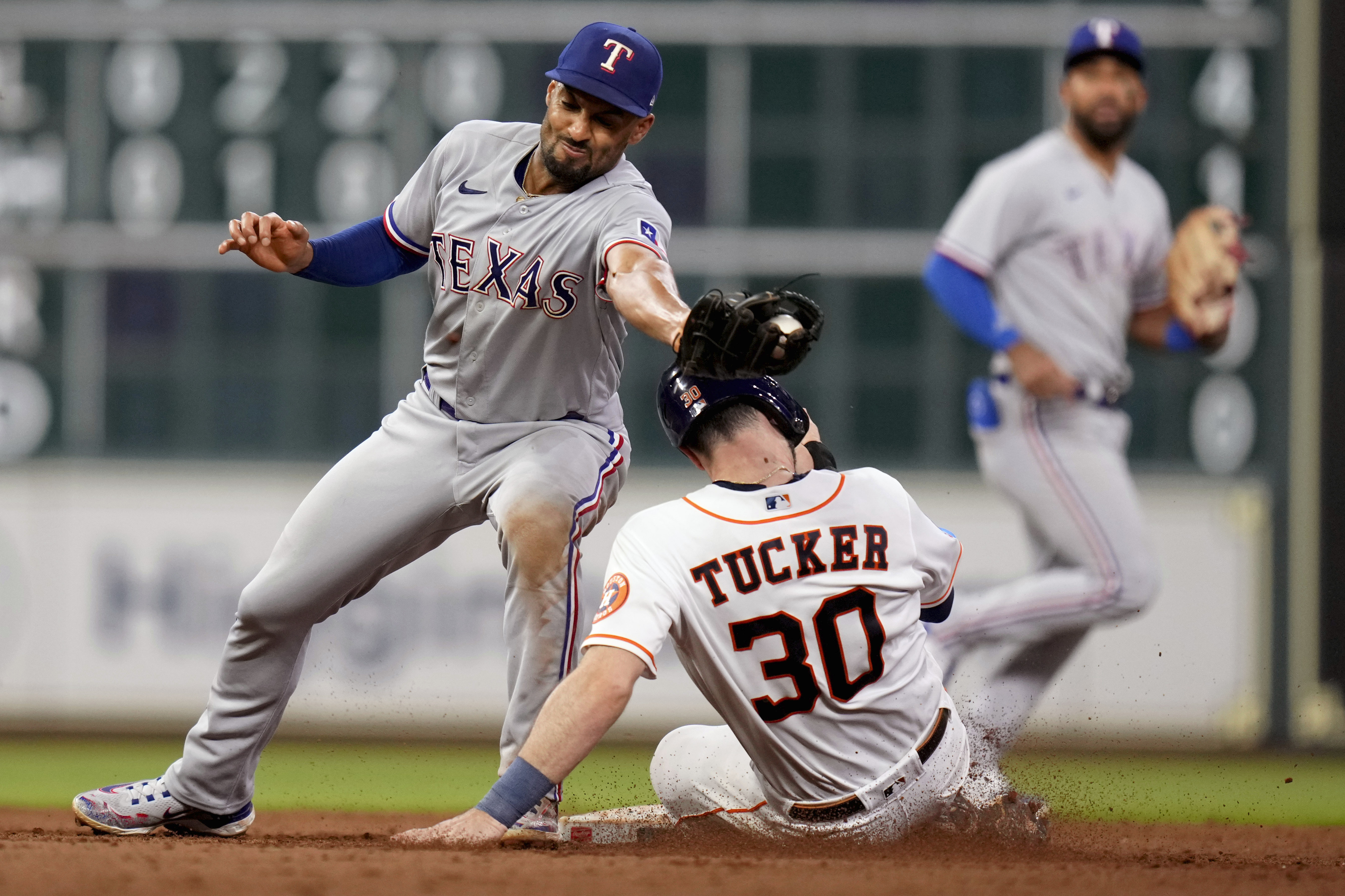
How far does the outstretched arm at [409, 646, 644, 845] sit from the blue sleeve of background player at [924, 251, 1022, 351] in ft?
9.94

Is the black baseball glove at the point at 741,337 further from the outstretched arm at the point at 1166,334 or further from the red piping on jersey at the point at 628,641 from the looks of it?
the outstretched arm at the point at 1166,334

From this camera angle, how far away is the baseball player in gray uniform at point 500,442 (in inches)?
131

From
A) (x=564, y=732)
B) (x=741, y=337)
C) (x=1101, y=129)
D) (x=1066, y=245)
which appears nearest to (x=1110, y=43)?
(x=1101, y=129)

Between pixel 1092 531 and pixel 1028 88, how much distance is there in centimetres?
421

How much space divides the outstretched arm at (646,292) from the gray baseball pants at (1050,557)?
180cm

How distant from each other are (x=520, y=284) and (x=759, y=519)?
3.06 ft

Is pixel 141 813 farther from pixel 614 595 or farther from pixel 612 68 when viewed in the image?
pixel 612 68

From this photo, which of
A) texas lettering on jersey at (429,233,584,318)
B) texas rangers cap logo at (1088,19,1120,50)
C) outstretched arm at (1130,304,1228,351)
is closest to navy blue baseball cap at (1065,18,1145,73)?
texas rangers cap logo at (1088,19,1120,50)

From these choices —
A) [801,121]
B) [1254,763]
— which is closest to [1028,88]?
[801,121]

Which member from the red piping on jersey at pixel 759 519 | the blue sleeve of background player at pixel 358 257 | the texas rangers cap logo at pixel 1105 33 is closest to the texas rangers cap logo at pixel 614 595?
the red piping on jersey at pixel 759 519

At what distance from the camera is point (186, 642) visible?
8.04 m

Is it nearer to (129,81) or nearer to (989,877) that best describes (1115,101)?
(989,877)

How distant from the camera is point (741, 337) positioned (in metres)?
2.69

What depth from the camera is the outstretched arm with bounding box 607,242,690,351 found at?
115 inches
